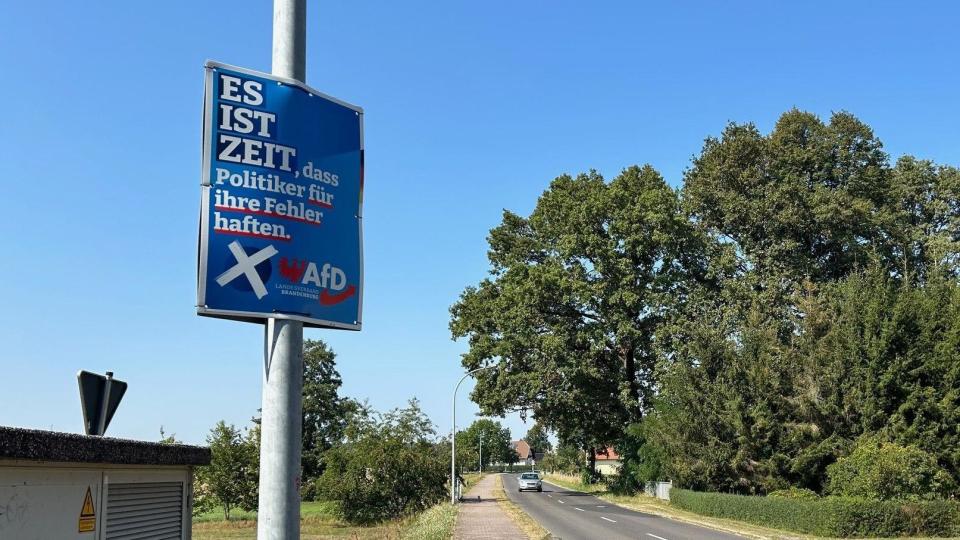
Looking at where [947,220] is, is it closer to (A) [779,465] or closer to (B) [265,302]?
(A) [779,465]

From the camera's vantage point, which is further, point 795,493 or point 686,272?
point 686,272

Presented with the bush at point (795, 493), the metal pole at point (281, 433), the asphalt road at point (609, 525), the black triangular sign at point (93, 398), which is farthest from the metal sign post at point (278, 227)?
the bush at point (795, 493)

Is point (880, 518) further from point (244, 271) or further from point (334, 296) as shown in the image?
point (244, 271)

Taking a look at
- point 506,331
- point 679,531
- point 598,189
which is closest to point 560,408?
point 506,331

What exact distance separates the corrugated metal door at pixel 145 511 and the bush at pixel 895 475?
24.0 meters

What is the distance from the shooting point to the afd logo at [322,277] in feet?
12.0

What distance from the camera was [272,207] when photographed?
364 cm

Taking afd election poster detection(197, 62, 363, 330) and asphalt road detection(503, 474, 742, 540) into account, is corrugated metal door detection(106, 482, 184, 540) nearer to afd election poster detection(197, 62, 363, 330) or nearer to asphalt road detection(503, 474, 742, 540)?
afd election poster detection(197, 62, 363, 330)

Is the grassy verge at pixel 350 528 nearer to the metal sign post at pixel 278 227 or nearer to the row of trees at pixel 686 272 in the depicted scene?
the row of trees at pixel 686 272

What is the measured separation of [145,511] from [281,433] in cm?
369

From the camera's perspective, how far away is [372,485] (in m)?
35.4

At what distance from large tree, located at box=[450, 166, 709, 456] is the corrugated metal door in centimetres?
3759

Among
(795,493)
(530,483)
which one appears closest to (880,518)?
(795,493)

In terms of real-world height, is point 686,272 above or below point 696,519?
above
